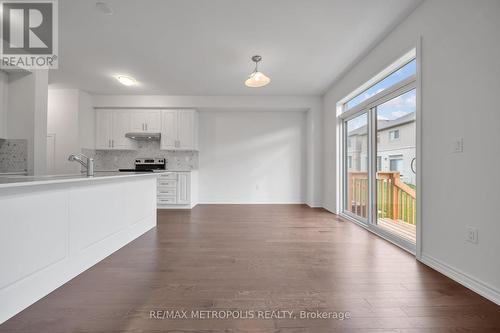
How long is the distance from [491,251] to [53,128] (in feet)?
23.3

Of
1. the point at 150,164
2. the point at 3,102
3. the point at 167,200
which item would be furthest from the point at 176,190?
the point at 3,102

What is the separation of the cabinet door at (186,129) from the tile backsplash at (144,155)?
382 mm

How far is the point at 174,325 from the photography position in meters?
1.35

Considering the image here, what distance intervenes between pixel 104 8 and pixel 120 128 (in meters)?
3.51

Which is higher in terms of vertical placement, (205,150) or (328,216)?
(205,150)

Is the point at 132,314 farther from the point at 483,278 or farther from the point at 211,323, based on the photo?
the point at 483,278

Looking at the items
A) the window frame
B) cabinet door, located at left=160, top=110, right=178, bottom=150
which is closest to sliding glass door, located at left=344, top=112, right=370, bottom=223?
the window frame

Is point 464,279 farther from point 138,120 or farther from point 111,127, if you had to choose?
point 111,127

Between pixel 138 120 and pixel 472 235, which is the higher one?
pixel 138 120

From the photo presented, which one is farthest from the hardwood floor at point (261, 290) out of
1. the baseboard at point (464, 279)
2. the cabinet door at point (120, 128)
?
the cabinet door at point (120, 128)

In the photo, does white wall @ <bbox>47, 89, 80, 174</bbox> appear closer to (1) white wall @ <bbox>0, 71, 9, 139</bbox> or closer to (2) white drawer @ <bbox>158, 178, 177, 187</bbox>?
(1) white wall @ <bbox>0, 71, 9, 139</bbox>

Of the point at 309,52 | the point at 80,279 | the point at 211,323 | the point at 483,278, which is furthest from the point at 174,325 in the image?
the point at 309,52

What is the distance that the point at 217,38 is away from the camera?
293 cm
